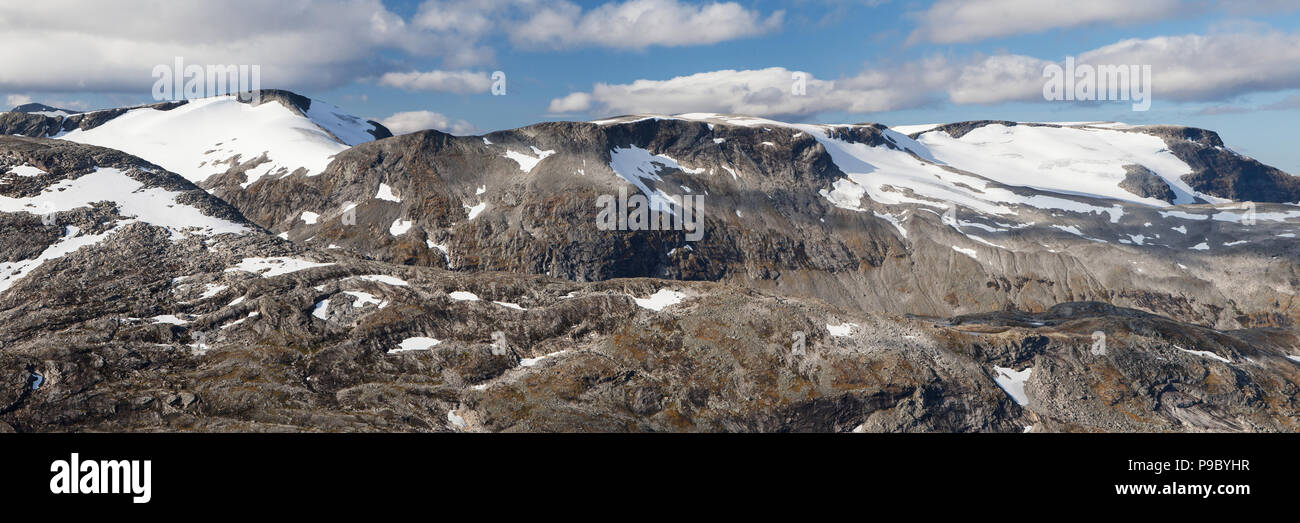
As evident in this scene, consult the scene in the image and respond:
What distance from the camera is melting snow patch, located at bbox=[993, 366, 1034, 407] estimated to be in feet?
306

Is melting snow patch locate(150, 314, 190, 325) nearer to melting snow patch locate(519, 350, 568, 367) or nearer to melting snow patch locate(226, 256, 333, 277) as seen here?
melting snow patch locate(226, 256, 333, 277)

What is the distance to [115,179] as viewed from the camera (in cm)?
11356

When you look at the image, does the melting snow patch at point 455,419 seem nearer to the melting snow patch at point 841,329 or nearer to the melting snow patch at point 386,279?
the melting snow patch at point 386,279

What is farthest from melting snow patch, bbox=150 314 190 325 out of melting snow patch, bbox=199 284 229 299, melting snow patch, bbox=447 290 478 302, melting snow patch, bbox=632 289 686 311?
melting snow patch, bbox=632 289 686 311

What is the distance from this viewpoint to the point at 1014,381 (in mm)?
95688

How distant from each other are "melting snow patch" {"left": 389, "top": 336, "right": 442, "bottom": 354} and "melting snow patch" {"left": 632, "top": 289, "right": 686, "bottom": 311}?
27.3m

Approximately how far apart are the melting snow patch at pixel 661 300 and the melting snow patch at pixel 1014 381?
4212 cm

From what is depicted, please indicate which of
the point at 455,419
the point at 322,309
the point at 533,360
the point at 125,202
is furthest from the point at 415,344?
the point at 125,202

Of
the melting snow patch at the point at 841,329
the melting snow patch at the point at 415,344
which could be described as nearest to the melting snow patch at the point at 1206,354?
the melting snow patch at the point at 841,329

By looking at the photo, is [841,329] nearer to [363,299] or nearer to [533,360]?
[533,360]

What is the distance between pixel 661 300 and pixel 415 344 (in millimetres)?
32594

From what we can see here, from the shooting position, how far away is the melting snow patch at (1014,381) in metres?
93.1
